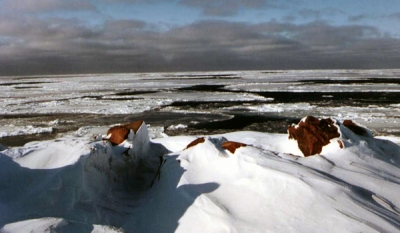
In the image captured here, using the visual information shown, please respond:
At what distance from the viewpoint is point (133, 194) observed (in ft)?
15.8

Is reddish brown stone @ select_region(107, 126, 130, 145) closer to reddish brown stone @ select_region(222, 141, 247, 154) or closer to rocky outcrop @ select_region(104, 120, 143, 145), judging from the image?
rocky outcrop @ select_region(104, 120, 143, 145)

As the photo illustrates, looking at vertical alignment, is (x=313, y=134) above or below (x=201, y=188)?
above

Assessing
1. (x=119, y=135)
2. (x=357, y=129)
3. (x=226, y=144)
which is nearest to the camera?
(x=226, y=144)

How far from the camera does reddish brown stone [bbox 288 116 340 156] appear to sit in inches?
206

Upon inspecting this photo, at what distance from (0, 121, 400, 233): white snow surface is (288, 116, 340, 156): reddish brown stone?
17 cm

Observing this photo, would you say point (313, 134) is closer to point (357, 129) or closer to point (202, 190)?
point (357, 129)

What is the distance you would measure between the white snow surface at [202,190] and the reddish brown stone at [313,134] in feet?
0.55

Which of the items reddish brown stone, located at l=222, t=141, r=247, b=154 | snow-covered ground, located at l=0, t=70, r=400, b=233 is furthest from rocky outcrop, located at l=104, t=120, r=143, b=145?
reddish brown stone, located at l=222, t=141, r=247, b=154

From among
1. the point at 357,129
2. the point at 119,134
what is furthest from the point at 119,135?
the point at 357,129

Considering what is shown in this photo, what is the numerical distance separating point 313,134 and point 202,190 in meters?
2.19

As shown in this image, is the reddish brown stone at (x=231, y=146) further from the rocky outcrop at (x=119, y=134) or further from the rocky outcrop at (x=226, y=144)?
the rocky outcrop at (x=119, y=134)

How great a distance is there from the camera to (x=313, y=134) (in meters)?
5.39

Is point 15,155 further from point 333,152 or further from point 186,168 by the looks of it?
point 333,152

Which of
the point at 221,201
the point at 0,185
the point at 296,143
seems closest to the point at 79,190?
the point at 0,185
